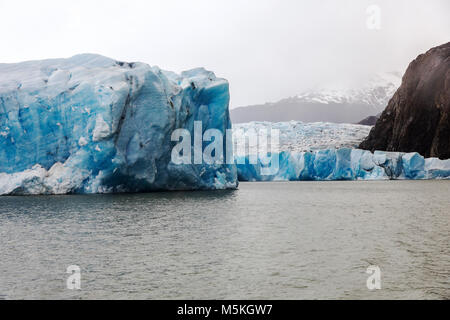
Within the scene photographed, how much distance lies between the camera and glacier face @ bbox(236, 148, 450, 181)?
60.0 metres

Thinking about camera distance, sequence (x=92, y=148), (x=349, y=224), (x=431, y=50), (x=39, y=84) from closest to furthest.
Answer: (x=349, y=224), (x=92, y=148), (x=39, y=84), (x=431, y=50)

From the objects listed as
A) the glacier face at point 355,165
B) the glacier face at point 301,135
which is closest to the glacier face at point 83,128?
the glacier face at point 355,165

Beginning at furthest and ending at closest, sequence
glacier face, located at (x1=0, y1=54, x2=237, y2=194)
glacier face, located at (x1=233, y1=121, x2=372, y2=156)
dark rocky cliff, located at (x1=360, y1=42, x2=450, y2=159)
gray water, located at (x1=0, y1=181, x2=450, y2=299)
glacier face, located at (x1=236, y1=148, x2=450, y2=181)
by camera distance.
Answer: glacier face, located at (x1=233, y1=121, x2=372, y2=156) < dark rocky cliff, located at (x1=360, y1=42, x2=450, y2=159) < glacier face, located at (x1=236, y1=148, x2=450, y2=181) < glacier face, located at (x1=0, y1=54, x2=237, y2=194) < gray water, located at (x1=0, y1=181, x2=450, y2=299)

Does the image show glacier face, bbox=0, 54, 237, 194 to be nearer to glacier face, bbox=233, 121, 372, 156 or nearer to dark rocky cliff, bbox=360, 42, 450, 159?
glacier face, bbox=233, 121, 372, 156

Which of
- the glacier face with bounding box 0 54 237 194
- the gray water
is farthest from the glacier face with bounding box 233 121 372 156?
the gray water

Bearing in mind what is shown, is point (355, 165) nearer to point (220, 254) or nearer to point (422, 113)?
point (422, 113)

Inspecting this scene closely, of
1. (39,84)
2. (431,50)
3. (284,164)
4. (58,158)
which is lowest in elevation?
(284,164)

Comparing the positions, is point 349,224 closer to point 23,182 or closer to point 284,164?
point 23,182

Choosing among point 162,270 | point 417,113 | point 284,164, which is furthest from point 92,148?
point 417,113

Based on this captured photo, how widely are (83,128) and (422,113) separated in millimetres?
66323

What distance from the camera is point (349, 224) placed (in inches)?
691

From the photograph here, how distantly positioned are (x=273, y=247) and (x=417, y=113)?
74.4 m

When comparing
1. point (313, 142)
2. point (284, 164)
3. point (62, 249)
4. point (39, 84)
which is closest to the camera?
point (62, 249)

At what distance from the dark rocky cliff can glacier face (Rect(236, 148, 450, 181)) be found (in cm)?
996
